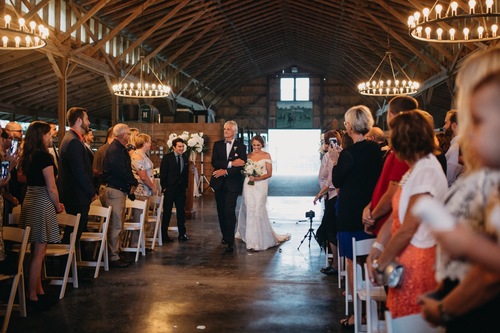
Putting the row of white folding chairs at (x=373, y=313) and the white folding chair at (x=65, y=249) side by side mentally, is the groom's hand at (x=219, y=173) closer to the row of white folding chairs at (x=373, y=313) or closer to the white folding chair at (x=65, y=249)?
the white folding chair at (x=65, y=249)

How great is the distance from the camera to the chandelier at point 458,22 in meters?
6.01

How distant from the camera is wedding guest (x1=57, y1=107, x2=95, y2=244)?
533 cm

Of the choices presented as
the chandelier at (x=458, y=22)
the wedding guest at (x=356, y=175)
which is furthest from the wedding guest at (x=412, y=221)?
the chandelier at (x=458, y=22)

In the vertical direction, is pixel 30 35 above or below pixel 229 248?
above

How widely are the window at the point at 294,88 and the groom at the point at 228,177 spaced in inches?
918

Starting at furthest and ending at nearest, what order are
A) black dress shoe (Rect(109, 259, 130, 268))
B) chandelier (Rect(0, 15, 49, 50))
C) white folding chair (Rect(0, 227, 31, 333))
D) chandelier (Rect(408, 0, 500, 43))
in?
chandelier (Rect(0, 15, 49, 50)), black dress shoe (Rect(109, 259, 130, 268)), chandelier (Rect(408, 0, 500, 43)), white folding chair (Rect(0, 227, 31, 333))

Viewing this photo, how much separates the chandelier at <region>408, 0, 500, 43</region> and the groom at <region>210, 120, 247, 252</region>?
2.60m

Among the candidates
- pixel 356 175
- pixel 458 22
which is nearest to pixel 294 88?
pixel 458 22

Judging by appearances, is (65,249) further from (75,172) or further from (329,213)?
(329,213)

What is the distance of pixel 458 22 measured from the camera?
13.8 metres

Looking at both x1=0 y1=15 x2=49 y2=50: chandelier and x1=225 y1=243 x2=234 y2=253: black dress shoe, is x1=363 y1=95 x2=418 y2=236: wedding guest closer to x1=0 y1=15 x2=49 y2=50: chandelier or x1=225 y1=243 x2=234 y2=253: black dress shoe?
x1=225 y1=243 x2=234 y2=253: black dress shoe

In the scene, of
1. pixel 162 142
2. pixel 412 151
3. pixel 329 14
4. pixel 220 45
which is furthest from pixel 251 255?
pixel 220 45

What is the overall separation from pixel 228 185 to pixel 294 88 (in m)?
23.8

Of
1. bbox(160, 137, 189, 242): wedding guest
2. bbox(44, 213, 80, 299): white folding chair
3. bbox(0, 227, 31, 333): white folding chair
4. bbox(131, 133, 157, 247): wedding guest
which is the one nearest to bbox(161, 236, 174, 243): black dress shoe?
bbox(160, 137, 189, 242): wedding guest
